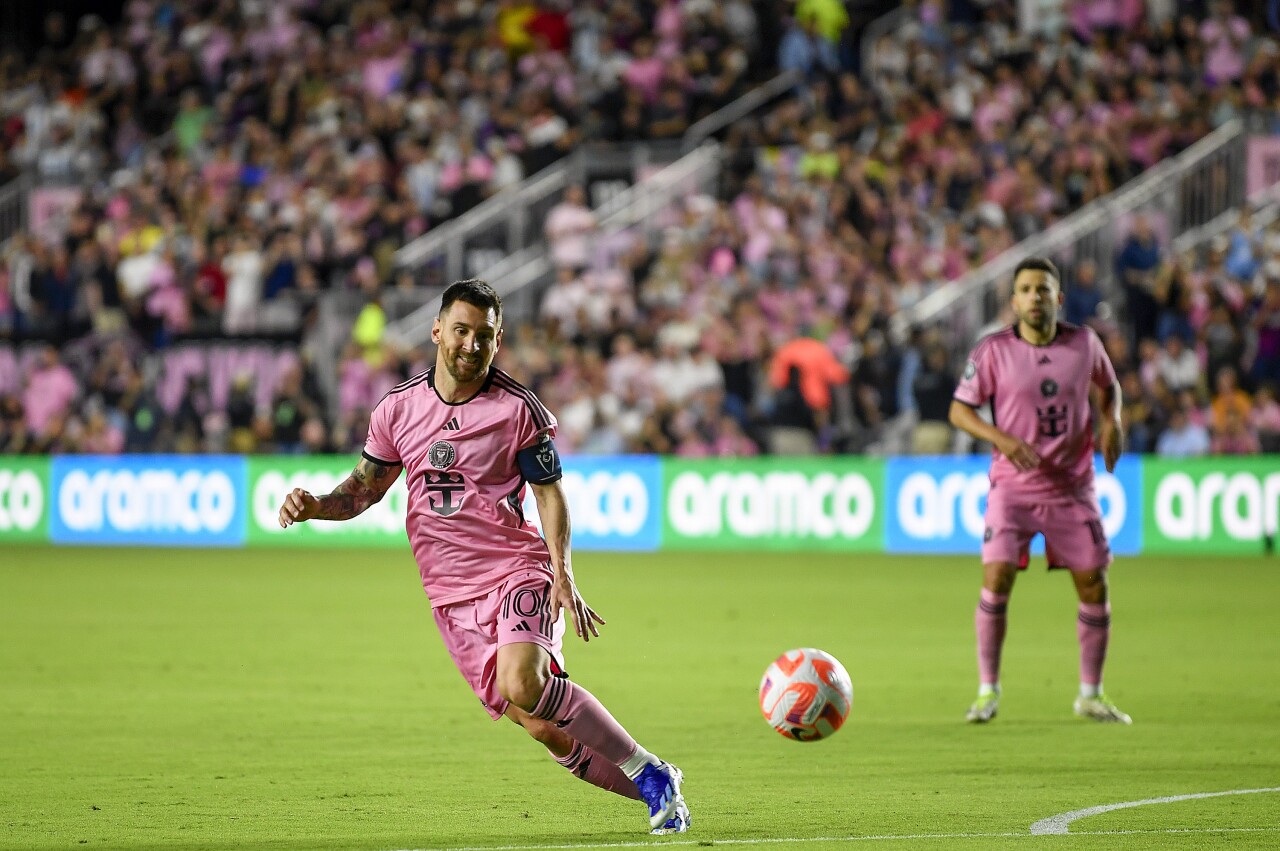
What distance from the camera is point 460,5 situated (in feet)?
103

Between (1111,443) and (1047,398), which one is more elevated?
(1047,398)

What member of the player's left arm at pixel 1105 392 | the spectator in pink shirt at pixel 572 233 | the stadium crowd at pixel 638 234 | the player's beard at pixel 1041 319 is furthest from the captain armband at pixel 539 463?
the spectator in pink shirt at pixel 572 233

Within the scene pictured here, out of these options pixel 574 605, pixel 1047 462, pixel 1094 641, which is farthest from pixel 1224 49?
pixel 574 605

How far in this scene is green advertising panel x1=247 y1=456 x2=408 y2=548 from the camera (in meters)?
24.1

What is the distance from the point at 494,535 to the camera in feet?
23.2

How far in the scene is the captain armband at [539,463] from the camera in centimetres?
700

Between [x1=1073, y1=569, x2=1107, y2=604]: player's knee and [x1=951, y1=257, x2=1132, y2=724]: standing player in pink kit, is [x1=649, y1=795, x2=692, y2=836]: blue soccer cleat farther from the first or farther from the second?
[x1=1073, y1=569, x2=1107, y2=604]: player's knee

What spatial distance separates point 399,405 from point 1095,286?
1741 centimetres

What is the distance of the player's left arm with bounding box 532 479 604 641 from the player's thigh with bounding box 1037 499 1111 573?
4.36m

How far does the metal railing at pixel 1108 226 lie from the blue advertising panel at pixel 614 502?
11.4ft

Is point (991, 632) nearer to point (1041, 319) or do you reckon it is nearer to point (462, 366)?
point (1041, 319)

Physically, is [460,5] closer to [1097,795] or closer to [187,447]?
[187,447]

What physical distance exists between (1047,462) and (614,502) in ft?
43.6

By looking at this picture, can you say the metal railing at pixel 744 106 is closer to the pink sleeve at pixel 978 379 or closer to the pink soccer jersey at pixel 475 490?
the pink sleeve at pixel 978 379
